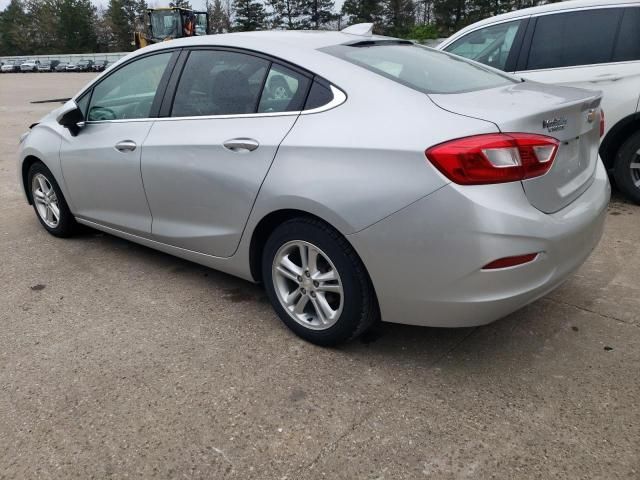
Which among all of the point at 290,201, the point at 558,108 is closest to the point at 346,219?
the point at 290,201

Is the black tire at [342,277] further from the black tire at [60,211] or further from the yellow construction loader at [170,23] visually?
the yellow construction loader at [170,23]

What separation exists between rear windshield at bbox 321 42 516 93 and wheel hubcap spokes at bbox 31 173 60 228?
2775 millimetres

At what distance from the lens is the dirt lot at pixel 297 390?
2119mm

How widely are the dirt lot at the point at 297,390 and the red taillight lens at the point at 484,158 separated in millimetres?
952

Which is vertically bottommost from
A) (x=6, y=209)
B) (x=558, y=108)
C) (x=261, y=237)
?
(x=6, y=209)

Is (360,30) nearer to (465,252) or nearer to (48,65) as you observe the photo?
(465,252)

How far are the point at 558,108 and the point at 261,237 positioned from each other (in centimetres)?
156

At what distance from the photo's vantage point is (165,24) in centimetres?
3089

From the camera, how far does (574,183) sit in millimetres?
2582

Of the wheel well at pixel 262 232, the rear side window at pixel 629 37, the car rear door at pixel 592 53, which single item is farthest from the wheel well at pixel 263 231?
the rear side window at pixel 629 37

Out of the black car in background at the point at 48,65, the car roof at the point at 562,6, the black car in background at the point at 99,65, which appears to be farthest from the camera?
the black car in background at the point at 48,65

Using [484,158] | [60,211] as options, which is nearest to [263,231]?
[484,158]

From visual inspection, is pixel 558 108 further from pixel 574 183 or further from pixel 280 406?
pixel 280 406

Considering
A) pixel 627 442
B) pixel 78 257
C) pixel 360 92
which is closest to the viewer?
pixel 627 442
